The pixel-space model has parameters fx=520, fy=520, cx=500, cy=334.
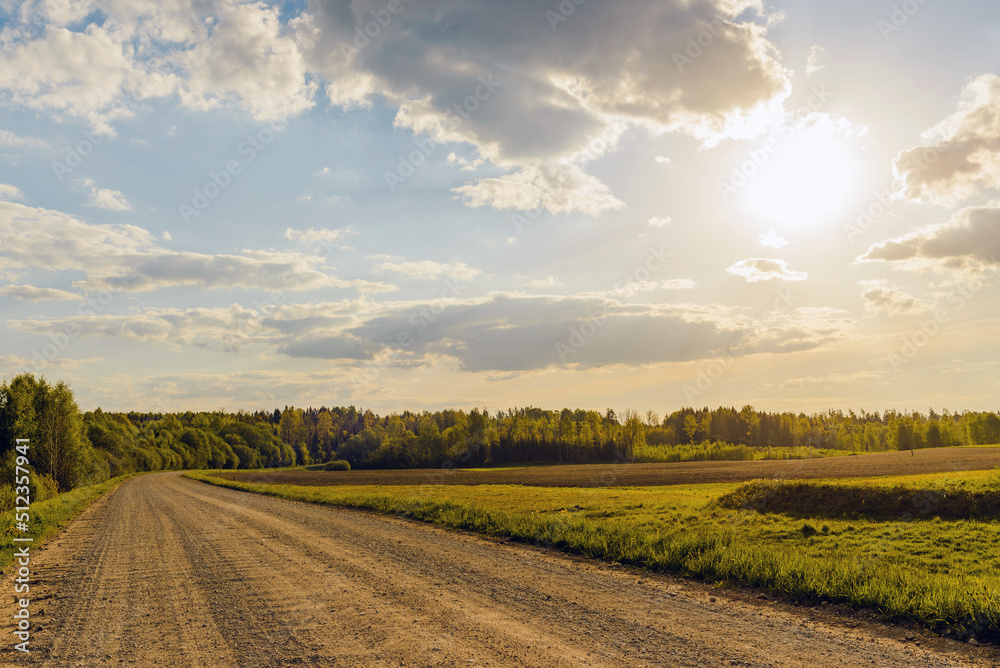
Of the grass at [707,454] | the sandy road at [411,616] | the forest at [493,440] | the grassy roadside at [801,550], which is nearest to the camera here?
the sandy road at [411,616]

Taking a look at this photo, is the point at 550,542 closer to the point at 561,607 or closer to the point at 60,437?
the point at 561,607

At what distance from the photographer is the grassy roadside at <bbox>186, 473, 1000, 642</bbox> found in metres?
8.48

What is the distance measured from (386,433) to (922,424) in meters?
183

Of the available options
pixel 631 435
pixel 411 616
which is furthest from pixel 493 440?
pixel 411 616

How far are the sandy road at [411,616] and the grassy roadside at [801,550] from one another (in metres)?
0.78

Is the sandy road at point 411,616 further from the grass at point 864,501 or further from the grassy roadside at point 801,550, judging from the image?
the grass at point 864,501

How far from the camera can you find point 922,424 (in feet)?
594

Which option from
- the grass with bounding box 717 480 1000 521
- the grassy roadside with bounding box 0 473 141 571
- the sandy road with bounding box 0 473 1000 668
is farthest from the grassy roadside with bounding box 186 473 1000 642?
the grassy roadside with bounding box 0 473 141 571

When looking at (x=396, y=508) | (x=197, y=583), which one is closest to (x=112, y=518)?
(x=396, y=508)

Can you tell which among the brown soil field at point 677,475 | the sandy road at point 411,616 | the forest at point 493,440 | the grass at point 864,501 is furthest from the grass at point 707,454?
the sandy road at point 411,616

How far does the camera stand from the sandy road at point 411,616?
692 centimetres

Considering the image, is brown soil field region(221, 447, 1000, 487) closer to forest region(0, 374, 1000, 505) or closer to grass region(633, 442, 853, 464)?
forest region(0, 374, 1000, 505)

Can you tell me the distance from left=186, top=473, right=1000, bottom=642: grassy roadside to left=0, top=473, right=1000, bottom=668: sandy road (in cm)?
78

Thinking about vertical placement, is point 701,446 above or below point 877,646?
below
